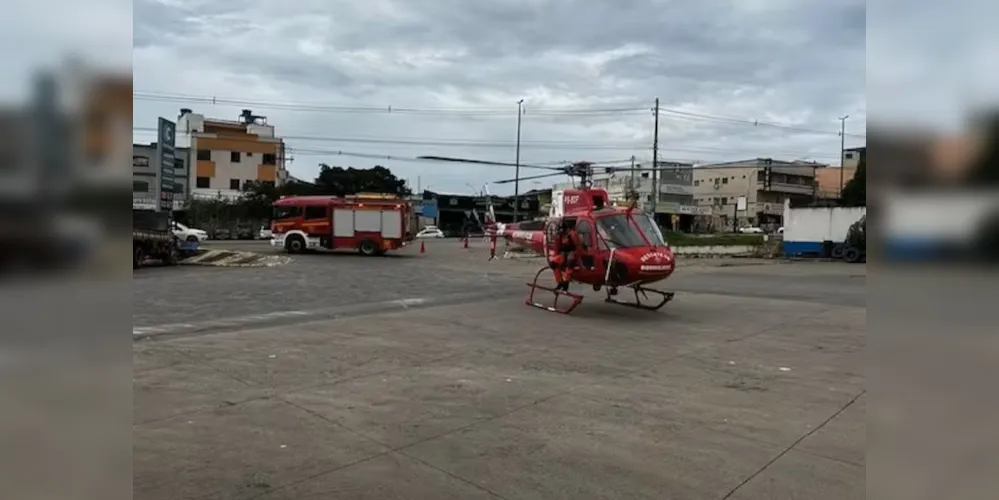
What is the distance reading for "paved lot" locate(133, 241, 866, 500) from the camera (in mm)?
3820

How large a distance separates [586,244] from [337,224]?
19.3 m

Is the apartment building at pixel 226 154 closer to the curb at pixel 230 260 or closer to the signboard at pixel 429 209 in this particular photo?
the signboard at pixel 429 209

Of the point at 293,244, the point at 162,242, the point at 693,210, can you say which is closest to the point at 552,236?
the point at 162,242

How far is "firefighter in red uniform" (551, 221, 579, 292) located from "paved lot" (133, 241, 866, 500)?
3.07 ft

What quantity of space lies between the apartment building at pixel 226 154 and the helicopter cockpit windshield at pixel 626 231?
165 ft

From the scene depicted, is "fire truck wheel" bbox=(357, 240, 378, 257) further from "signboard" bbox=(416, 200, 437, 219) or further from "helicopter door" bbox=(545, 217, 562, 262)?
"signboard" bbox=(416, 200, 437, 219)

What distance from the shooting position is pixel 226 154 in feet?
193

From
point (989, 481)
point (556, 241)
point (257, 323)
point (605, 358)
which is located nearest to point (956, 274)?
point (989, 481)

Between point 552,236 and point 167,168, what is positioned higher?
point 167,168

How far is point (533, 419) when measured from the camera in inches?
199

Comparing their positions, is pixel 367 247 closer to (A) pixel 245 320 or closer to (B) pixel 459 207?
(A) pixel 245 320

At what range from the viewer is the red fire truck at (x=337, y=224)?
29.1 m

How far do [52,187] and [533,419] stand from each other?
4189 millimetres

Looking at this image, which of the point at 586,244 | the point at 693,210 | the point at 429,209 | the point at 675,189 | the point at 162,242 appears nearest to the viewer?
the point at 586,244
